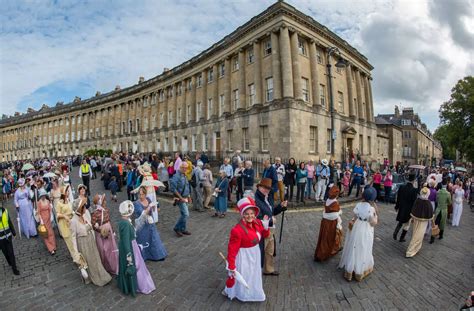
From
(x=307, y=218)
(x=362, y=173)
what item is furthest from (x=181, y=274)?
(x=362, y=173)

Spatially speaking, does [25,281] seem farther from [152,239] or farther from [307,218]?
[307,218]

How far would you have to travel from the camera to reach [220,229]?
7609 mm

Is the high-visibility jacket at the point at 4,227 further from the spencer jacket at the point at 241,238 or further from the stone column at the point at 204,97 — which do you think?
the stone column at the point at 204,97

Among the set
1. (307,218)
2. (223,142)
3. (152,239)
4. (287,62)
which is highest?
(287,62)

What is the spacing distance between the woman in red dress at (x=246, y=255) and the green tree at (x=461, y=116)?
3742cm

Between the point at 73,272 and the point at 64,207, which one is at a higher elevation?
the point at 64,207

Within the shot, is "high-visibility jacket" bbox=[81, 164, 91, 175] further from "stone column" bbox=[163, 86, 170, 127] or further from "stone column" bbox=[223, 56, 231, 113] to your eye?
"stone column" bbox=[163, 86, 170, 127]

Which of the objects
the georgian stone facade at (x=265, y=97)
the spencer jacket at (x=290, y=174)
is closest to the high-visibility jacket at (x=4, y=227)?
the spencer jacket at (x=290, y=174)

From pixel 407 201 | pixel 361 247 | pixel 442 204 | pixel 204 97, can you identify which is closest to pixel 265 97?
pixel 204 97

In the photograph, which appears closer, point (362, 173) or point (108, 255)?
point (108, 255)

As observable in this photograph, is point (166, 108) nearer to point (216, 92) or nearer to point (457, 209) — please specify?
point (216, 92)

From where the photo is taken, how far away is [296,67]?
72.0ft

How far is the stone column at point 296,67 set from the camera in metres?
21.7

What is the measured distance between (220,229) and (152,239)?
259 centimetres
